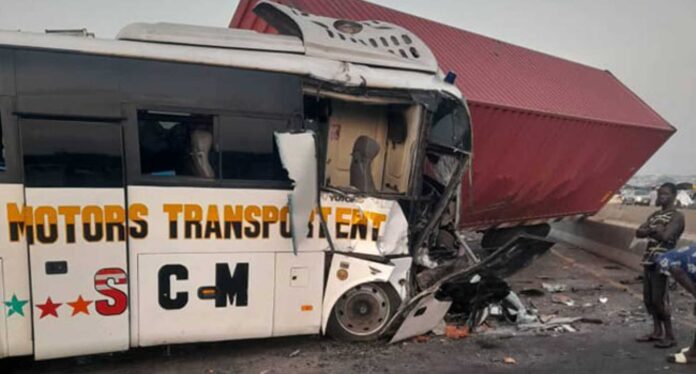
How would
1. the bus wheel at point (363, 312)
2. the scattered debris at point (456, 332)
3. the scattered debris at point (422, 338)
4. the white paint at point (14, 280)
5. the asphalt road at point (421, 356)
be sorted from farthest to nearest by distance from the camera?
the scattered debris at point (456, 332) < the scattered debris at point (422, 338) < the bus wheel at point (363, 312) < the asphalt road at point (421, 356) < the white paint at point (14, 280)

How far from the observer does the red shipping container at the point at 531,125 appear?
7359 mm

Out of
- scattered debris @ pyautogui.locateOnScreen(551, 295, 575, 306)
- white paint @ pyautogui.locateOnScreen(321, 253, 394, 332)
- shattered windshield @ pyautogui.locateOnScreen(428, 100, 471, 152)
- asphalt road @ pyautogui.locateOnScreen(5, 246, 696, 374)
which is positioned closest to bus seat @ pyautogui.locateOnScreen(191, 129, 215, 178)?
white paint @ pyautogui.locateOnScreen(321, 253, 394, 332)

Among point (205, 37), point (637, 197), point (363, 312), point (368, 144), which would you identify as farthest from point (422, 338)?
point (637, 197)

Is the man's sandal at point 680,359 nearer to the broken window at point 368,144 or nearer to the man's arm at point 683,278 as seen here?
the man's arm at point 683,278

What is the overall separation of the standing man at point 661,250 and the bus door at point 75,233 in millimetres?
4968

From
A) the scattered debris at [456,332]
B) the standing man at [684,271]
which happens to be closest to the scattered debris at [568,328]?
the standing man at [684,271]

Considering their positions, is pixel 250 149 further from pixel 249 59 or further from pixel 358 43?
pixel 358 43

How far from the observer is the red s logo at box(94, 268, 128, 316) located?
3656 millimetres

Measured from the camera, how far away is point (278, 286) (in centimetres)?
414

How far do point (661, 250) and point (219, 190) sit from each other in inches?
171

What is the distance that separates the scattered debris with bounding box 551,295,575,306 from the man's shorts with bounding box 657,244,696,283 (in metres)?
2.04

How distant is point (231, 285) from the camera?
3996 mm

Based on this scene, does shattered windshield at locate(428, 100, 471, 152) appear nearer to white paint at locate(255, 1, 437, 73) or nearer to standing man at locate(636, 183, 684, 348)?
white paint at locate(255, 1, 437, 73)

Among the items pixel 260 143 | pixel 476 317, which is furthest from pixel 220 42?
pixel 476 317
